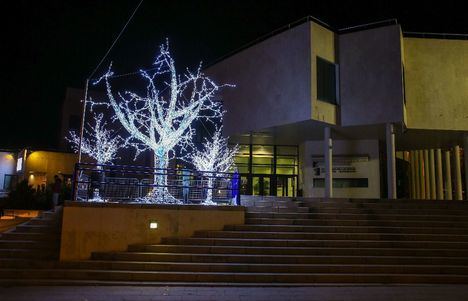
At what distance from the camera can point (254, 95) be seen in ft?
74.2

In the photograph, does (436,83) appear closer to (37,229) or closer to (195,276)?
(195,276)

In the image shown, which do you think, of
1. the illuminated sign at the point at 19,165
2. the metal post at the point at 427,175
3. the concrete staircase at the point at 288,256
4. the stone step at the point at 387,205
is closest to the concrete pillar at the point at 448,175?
the metal post at the point at 427,175

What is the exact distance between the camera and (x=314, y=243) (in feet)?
42.4

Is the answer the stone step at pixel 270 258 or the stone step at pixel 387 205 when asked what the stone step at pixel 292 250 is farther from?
the stone step at pixel 387 205

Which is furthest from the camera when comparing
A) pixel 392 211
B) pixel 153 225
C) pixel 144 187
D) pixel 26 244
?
pixel 392 211

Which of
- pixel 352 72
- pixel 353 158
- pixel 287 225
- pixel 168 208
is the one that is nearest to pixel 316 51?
pixel 352 72

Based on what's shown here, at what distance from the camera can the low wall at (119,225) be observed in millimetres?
12031

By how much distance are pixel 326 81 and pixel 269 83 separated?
2.80 m

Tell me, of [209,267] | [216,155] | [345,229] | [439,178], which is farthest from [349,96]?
[209,267]

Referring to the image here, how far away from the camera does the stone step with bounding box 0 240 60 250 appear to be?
1222 cm

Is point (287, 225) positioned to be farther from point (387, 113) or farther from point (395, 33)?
point (395, 33)

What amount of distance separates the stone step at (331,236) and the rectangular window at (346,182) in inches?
410

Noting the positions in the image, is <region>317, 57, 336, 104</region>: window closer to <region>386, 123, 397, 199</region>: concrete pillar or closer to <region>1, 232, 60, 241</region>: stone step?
<region>386, 123, 397, 199</region>: concrete pillar

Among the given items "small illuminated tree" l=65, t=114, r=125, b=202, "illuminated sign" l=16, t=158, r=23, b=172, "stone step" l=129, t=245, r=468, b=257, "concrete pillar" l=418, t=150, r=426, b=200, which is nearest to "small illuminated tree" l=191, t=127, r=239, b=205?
"small illuminated tree" l=65, t=114, r=125, b=202
